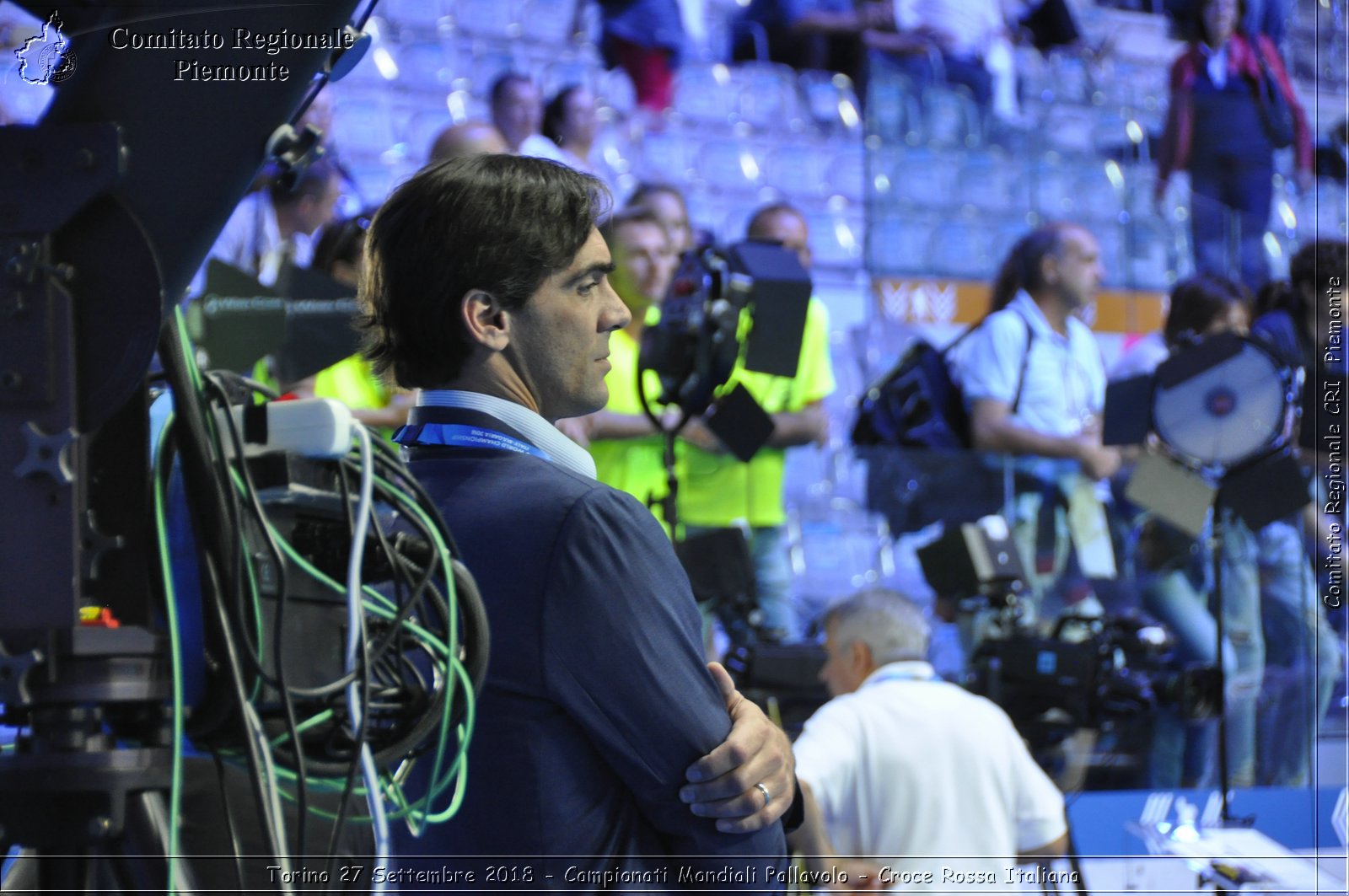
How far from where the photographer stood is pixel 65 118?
1265 mm

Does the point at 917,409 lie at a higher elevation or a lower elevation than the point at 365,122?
lower

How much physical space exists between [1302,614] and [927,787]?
2.63m

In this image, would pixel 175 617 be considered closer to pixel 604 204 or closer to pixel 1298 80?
pixel 604 204

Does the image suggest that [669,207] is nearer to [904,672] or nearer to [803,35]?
[904,672]

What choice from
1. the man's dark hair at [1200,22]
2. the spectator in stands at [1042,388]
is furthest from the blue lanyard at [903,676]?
the man's dark hair at [1200,22]

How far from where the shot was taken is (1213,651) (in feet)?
17.8

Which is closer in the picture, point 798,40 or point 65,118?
point 65,118

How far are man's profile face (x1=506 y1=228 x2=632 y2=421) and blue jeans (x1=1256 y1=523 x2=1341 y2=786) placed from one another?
4095 millimetres

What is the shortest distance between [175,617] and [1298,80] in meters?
8.16

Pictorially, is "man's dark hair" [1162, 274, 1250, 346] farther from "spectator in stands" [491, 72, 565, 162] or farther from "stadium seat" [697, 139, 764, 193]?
"spectator in stands" [491, 72, 565, 162]

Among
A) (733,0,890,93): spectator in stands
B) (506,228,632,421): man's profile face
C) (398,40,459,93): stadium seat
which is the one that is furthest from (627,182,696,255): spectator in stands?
(506,228,632,421): man's profile face

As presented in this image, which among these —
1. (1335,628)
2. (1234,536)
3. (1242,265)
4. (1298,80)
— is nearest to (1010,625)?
(1234,536)

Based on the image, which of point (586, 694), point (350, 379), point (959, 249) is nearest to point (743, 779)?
point (586, 694)

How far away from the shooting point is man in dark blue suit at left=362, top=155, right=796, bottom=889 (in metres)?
1.54
